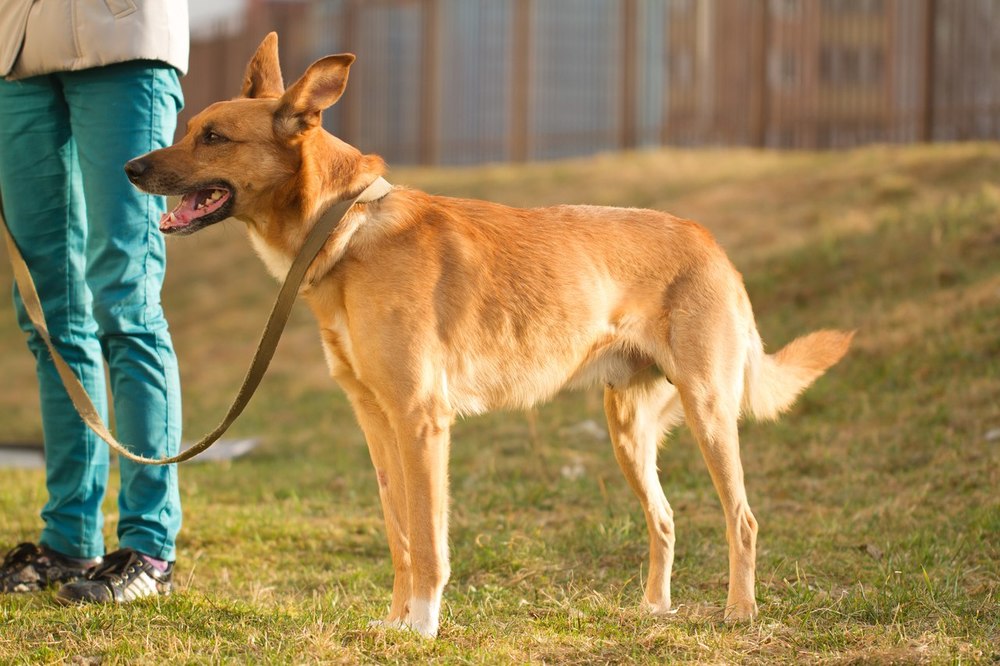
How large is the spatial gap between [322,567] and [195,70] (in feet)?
55.3

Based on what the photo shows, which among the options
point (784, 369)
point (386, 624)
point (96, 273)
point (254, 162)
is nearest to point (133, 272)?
point (96, 273)

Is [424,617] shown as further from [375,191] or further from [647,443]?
[375,191]

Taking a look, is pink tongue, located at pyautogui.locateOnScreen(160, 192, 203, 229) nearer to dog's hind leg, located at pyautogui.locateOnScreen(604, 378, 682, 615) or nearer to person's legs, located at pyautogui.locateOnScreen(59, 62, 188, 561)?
person's legs, located at pyautogui.locateOnScreen(59, 62, 188, 561)

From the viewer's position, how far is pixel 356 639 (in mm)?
3043

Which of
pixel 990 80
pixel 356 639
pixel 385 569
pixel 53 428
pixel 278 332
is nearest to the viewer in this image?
pixel 356 639

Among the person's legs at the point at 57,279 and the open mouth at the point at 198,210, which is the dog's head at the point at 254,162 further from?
the person's legs at the point at 57,279

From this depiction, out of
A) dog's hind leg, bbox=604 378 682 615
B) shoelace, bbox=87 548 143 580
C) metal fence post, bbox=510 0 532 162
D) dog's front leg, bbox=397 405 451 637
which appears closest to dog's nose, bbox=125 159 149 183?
dog's front leg, bbox=397 405 451 637

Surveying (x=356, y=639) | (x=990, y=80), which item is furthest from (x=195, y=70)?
(x=356, y=639)

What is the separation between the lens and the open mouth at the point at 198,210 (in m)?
3.21

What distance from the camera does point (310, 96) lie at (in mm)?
3250

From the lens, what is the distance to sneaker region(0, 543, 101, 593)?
3.71 meters

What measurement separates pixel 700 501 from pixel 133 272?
8.77 ft

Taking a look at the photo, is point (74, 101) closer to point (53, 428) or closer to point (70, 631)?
point (53, 428)

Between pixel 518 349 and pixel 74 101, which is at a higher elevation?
pixel 74 101
